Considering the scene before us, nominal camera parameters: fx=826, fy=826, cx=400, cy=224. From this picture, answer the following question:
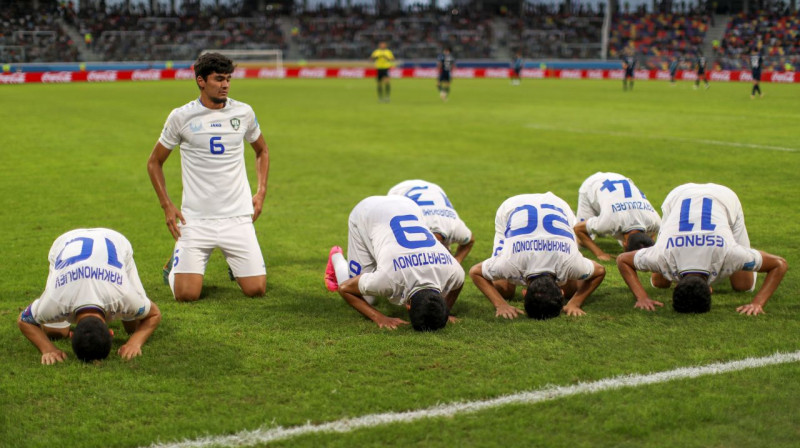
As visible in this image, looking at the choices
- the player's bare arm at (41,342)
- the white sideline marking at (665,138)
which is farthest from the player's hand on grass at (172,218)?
the white sideline marking at (665,138)

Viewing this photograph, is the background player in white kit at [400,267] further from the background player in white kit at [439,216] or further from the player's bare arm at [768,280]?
the player's bare arm at [768,280]

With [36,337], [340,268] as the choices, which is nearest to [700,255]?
[340,268]

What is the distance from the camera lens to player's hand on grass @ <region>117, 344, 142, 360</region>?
19.0ft

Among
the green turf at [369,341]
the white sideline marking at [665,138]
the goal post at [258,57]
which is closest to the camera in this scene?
the green turf at [369,341]

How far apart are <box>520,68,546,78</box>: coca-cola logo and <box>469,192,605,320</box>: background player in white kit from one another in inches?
2109

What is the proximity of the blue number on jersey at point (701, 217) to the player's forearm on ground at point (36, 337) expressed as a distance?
190 inches

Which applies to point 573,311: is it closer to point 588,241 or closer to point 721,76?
point 588,241

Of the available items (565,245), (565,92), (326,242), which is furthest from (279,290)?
(565,92)

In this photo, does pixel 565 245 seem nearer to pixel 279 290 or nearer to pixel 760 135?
pixel 279 290

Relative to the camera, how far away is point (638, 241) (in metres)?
7.72

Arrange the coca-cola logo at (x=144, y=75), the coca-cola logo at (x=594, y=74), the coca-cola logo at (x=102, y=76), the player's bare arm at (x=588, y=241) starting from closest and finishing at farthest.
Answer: the player's bare arm at (x=588, y=241) → the coca-cola logo at (x=102, y=76) → the coca-cola logo at (x=144, y=75) → the coca-cola logo at (x=594, y=74)

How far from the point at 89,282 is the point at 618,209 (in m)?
5.23

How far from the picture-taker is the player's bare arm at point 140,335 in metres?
5.81

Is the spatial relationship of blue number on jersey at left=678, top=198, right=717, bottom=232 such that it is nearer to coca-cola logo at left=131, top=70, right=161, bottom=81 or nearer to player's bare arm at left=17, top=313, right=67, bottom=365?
player's bare arm at left=17, top=313, right=67, bottom=365
